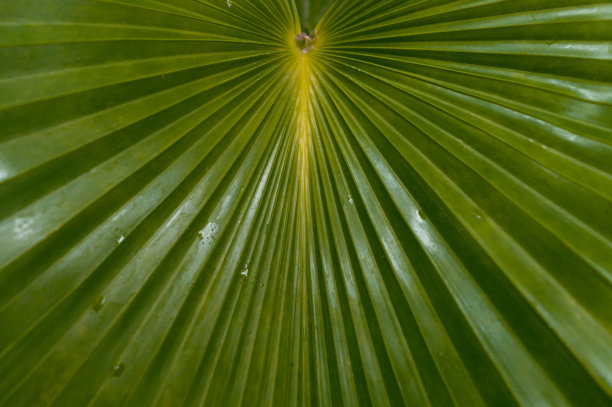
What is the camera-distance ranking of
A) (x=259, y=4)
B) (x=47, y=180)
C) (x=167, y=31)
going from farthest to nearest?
(x=259, y=4) < (x=167, y=31) < (x=47, y=180)

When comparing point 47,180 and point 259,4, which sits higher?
point 259,4

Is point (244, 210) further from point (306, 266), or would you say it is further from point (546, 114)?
point (546, 114)

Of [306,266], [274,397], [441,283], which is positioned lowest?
[274,397]

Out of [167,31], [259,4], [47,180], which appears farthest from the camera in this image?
[259,4]

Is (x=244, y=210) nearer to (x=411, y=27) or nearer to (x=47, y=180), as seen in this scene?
(x=47, y=180)

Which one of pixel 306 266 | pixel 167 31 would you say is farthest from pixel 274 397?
pixel 167 31

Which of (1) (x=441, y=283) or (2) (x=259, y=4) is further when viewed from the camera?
(2) (x=259, y=4)
